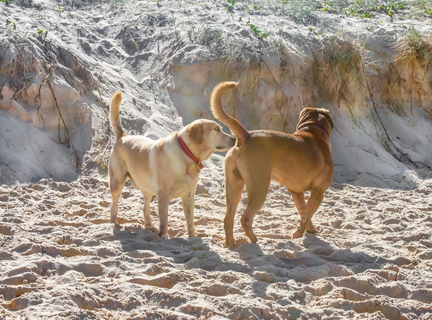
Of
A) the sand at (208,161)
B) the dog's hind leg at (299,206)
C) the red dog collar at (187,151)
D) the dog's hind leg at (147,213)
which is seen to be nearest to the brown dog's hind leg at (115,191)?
the sand at (208,161)

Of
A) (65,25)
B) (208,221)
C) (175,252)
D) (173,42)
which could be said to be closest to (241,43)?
(173,42)

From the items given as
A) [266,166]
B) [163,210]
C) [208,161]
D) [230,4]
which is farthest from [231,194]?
[230,4]

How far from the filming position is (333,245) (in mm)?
4098

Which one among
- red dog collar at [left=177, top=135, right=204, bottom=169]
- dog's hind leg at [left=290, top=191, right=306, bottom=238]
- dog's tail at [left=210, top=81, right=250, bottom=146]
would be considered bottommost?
dog's hind leg at [left=290, top=191, right=306, bottom=238]

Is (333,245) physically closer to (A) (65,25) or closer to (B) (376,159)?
(B) (376,159)

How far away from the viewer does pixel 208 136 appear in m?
4.29

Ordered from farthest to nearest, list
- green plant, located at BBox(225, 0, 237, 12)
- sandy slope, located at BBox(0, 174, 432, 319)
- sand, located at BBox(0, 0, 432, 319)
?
green plant, located at BBox(225, 0, 237, 12)
sand, located at BBox(0, 0, 432, 319)
sandy slope, located at BBox(0, 174, 432, 319)

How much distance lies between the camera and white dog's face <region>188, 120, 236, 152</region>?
168 inches

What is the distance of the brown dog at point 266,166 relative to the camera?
4078 millimetres

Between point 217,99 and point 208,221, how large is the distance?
1.73 m

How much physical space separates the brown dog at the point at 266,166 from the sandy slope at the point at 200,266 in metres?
0.35

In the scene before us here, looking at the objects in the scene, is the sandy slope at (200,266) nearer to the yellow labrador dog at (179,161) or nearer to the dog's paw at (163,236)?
the dog's paw at (163,236)

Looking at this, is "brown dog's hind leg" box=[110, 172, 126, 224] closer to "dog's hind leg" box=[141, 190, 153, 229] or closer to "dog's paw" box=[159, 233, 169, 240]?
"dog's hind leg" box=[141, 190, 153, 229]

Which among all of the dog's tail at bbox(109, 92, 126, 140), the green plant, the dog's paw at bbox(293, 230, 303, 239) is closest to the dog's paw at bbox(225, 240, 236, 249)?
the dog's paw at bbox(293, 230, 303, 239)
